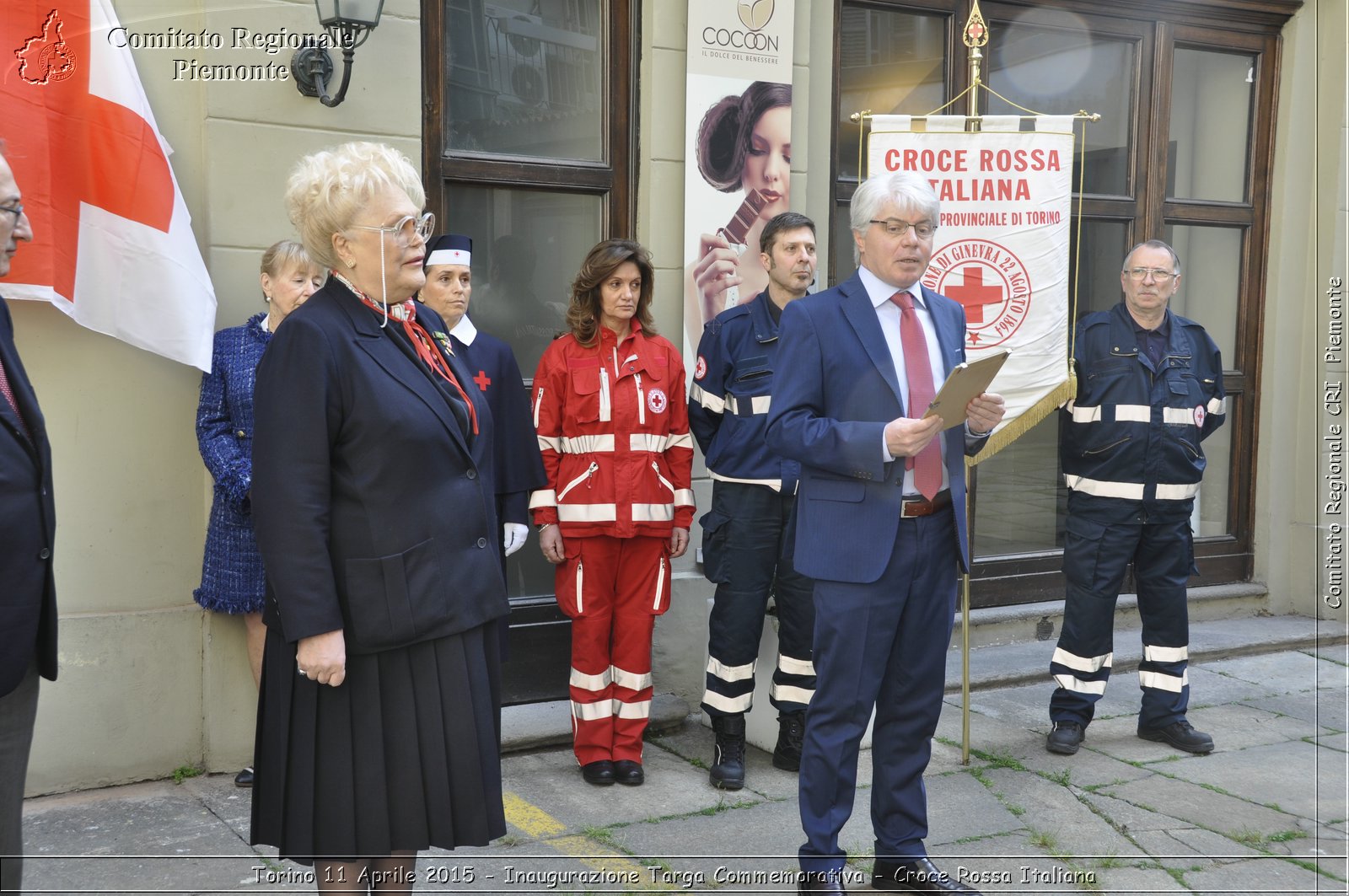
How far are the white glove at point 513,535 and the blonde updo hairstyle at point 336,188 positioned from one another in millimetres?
1958

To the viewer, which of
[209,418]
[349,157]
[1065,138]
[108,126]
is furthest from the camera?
[1065,138]

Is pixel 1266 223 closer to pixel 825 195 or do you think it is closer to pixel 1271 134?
pixel 1271 134

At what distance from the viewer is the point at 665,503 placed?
16.1 feet

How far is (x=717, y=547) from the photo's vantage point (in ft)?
16.5

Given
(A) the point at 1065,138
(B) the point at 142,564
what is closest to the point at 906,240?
(A) the point at 1065,138

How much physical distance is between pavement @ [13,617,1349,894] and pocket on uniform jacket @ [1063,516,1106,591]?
75 cm

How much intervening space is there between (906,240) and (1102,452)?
2.18m

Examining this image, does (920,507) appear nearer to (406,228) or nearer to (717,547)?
(717,547)

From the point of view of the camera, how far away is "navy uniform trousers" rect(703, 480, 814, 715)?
16.2ft

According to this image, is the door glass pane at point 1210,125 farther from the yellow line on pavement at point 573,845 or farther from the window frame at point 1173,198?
the yellow line on pavement at point 573,845

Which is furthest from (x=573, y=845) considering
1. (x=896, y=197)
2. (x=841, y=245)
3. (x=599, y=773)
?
(x=841, y=245)

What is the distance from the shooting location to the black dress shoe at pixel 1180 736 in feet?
17.5

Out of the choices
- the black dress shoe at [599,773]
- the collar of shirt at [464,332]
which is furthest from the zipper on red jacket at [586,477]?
the black dress shoe at [599,773]

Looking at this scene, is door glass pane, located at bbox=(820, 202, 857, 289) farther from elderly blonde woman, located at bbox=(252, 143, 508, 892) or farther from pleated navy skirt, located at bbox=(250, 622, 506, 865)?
pleated navy skirt, located at bbox=(250, 622, 506, 865)
